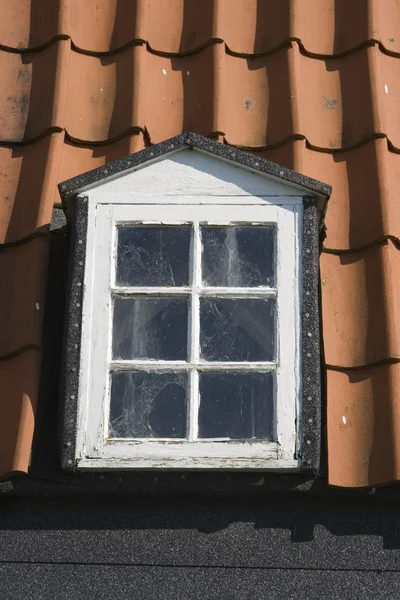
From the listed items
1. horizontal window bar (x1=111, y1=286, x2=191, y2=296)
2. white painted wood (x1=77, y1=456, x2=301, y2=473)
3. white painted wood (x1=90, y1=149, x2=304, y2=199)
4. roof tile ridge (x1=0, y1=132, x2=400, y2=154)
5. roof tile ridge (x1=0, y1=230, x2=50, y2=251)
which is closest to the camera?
white painted wood (x1=77, y1=456, x2=301, y2=473)

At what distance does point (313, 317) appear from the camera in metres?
2.82

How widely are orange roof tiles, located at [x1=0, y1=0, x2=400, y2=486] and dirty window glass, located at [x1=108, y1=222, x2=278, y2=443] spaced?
206 mm

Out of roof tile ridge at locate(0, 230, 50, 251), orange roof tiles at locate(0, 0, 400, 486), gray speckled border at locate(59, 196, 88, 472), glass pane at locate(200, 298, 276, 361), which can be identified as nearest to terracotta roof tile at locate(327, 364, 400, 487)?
orange roof tiles at locate(0, 0, 400, 486)

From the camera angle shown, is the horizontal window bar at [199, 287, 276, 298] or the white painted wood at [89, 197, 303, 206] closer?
the horizontal window bar at [199, 287, 276, 298]

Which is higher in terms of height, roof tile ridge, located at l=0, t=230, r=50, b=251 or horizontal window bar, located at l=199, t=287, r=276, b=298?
roof tile ridge, located at l=0, t=230, r=50, b=251

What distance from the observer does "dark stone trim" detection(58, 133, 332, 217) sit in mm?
2953

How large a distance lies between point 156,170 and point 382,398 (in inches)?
34.1

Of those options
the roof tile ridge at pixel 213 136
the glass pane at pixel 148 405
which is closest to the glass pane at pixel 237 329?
the glass pane at pixel 148 405

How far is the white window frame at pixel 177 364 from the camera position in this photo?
2664 millimetres

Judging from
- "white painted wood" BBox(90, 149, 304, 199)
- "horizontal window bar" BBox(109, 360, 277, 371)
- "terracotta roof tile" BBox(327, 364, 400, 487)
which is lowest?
"terracotta roof tile" BBox(327, 364, 400, 487)

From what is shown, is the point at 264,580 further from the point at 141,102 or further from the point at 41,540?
the point at 141,102

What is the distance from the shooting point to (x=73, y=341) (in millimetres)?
2799

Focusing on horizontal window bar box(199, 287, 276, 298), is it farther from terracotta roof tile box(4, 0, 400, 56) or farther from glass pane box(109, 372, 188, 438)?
terracotta roof tile box(4, 0, 400, 56)

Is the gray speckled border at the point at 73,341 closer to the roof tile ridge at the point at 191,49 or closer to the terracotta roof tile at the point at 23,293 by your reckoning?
the terracotta roof tile at the point at 23,293
